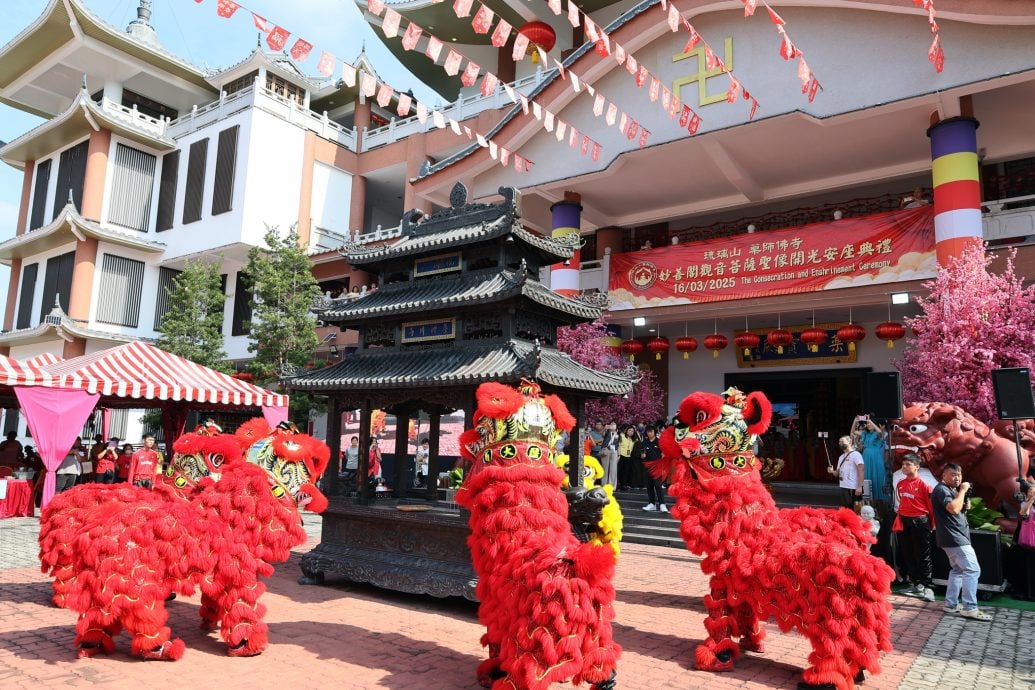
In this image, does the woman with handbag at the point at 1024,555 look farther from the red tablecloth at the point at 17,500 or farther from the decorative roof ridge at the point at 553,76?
the red tablecloth at the point at 17,500

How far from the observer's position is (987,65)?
11.5 metres

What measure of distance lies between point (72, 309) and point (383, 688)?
22743mm

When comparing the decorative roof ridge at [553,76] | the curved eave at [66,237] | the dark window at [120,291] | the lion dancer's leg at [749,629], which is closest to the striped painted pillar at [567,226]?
the decorative roof ridge at [553,76]

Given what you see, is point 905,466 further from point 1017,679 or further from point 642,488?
point 642,488

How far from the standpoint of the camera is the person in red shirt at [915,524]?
7.73m

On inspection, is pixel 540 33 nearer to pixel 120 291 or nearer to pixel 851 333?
pixel 851 333

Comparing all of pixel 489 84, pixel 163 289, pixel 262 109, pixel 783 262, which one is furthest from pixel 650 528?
pixel 163 289

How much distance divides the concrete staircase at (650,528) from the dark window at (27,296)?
2391cm

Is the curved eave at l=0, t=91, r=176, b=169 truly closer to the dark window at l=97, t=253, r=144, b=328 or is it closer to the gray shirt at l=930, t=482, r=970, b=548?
the dark window at l=97, t=253, r=144, b=328

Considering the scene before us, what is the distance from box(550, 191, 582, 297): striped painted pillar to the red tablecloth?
11658mm

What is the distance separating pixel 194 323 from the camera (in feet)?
62.1

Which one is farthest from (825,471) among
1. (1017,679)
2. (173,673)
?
(173,673)

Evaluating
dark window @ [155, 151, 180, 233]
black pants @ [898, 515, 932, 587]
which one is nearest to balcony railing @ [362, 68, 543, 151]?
dark window @ [155, 151, 180, 233]

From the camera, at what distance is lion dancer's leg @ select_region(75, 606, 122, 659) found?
16.0 ft
